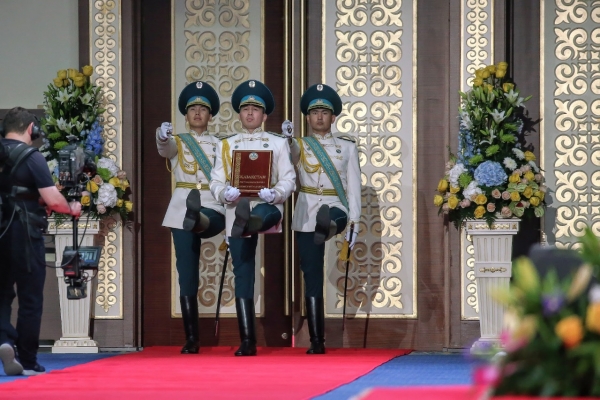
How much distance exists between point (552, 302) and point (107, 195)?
17.5 ft

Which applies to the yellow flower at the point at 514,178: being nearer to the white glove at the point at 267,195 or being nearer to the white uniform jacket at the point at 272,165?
the white uniform jacket at the point at 272,165

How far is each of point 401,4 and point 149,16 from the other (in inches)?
69.5

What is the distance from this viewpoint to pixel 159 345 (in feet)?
23.8

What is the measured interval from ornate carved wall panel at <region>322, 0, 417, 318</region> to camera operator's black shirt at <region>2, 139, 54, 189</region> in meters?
2.55

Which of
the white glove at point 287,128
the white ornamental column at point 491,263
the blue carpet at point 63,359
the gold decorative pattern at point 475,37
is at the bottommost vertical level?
the blue carpet at point 63,359

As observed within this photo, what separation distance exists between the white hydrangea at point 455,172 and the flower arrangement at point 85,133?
2133 millimetres

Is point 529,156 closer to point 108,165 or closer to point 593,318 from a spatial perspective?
point 108,165

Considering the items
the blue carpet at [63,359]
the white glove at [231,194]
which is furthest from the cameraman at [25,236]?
the white glove at [231,194]

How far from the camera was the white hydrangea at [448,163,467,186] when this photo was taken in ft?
21.6

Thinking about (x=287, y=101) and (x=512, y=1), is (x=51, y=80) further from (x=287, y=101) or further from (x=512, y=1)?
(x=512, y=1)

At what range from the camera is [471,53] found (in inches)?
271

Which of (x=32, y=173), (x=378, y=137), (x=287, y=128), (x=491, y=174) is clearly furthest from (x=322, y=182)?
(x=32, y=173)

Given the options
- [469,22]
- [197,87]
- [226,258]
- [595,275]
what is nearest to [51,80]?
[197,87]

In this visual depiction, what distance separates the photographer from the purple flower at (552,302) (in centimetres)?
172
